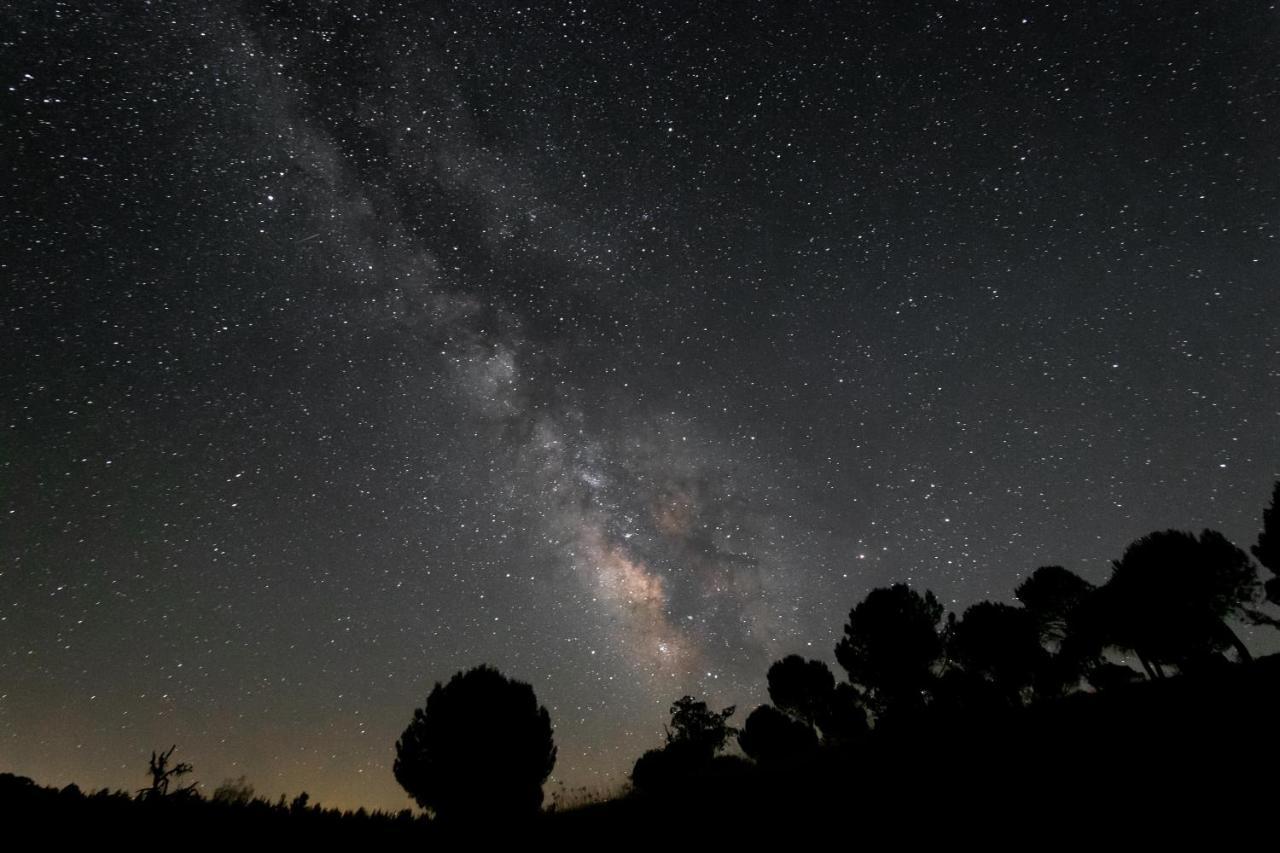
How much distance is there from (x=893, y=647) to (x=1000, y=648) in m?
7.77

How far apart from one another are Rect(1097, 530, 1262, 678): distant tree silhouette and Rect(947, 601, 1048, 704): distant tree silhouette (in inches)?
239

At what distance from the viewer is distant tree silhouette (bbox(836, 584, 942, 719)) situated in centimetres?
4153

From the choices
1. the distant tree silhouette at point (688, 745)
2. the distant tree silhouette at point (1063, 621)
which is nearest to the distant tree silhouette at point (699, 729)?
the distant tree silhouette at point (688, 745)

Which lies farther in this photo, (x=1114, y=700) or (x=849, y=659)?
(x=849, y=659)

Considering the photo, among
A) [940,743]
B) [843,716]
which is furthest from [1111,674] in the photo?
[940,743]

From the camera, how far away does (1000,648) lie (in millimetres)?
41438

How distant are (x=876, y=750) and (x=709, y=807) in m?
7.15

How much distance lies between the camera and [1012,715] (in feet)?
62.1

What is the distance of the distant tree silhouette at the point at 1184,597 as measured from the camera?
34.4 meters

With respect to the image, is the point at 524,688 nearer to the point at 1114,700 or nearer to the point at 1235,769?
the point at 1114,700

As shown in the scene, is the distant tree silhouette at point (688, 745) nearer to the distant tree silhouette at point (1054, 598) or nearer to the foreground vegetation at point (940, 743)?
the foreground vegetation at point (940, 743)

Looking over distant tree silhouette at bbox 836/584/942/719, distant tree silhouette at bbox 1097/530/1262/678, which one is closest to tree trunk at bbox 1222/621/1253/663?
distant tree silhouette at bbox 1097/530/1262/678

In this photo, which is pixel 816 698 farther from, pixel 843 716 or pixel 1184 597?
pixel 1184 597

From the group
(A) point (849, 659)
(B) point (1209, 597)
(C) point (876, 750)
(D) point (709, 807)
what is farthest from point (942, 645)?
(D) point (709, 807)
